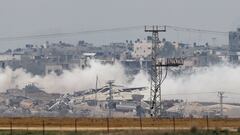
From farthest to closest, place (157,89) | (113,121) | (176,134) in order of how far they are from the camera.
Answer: (157,89)
(113,121)
(176,134)

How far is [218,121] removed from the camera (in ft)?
239

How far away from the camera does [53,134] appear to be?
2479 inches

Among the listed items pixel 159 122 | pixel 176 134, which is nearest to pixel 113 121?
pixel 159 122

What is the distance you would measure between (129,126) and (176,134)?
9333 mm

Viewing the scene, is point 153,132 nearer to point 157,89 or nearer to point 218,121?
point 218,121

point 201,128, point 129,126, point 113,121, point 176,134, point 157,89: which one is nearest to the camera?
point 176,134

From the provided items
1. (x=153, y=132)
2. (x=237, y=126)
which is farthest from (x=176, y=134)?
(x=237, y=126)

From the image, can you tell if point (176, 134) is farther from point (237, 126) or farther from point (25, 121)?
point (25, 121)

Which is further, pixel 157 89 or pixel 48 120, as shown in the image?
pixel 157 89

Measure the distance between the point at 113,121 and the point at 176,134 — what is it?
1408cm

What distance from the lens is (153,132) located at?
2403 inches

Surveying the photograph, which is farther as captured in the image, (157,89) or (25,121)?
(157,89)

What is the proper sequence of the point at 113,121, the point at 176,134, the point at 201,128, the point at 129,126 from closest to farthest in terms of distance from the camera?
1. the point at 176,134
2. the point at 201,128
3. the point at 129,126
4. the point at 113,121

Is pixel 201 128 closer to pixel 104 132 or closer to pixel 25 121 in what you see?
pixel 104 132
